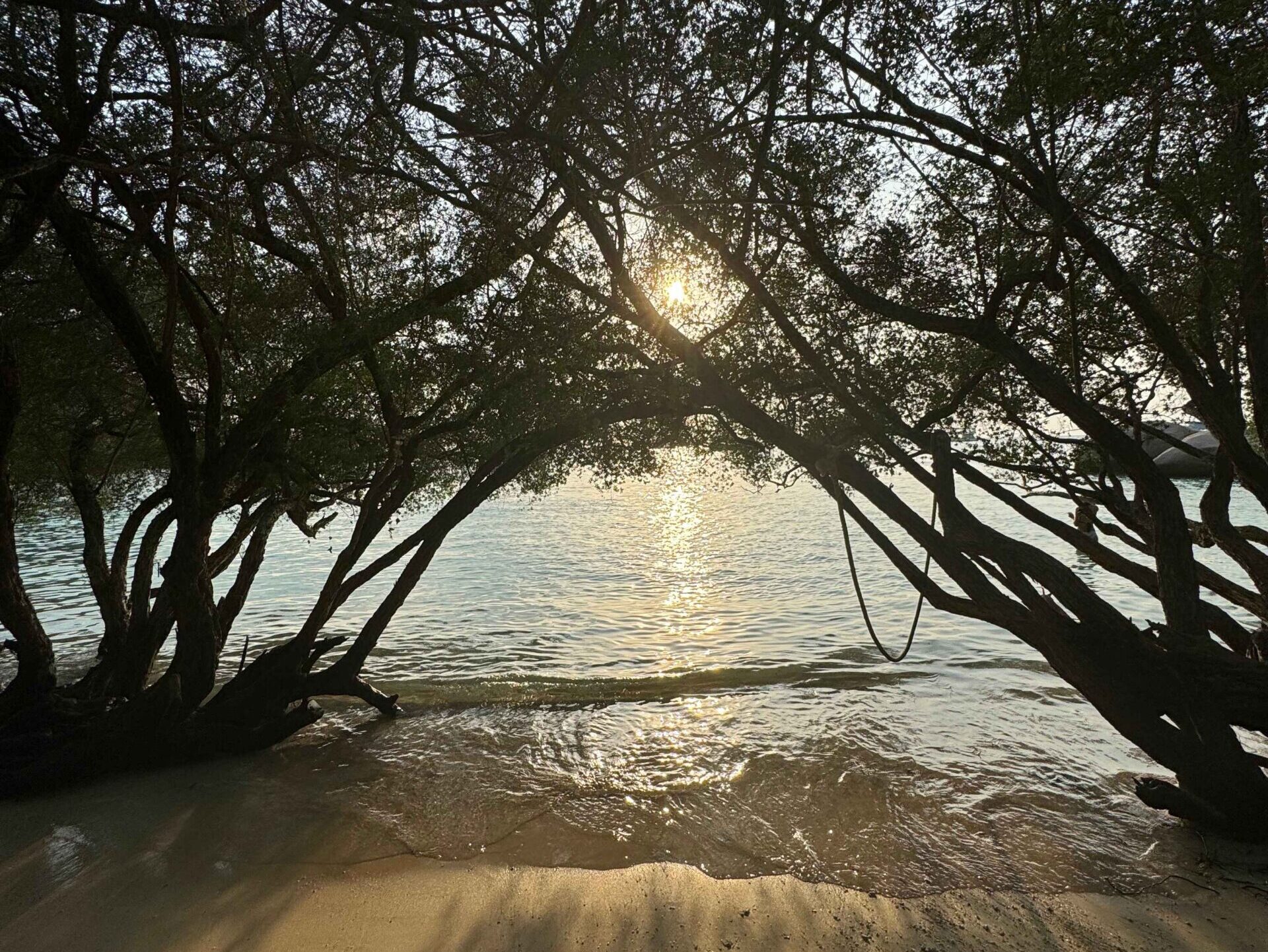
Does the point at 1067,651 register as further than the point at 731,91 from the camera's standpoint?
No

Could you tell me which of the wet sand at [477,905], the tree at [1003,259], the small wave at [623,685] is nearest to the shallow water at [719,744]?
the small wave at [623,685]

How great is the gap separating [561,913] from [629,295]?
4.35m

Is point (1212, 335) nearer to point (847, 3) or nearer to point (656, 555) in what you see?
point (847, 3)

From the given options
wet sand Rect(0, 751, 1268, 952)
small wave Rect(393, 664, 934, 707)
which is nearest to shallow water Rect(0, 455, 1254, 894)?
small wave Rect(393, 664, 934, 707)

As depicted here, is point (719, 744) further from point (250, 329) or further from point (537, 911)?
point (250, 329)

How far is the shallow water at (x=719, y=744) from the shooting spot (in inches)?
222

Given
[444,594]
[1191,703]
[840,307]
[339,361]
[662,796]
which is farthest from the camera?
[444,594]

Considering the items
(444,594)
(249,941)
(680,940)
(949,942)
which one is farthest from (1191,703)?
(444,594)

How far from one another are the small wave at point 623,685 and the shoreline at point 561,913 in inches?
185

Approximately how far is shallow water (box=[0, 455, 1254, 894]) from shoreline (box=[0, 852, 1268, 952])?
0.30 m

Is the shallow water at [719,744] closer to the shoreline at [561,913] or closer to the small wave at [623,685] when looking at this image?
the small wave at [623,685]

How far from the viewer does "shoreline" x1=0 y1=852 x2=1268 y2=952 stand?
14.1 feet

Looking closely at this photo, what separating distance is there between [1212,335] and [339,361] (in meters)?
6.93

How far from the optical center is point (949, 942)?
4332 mm
